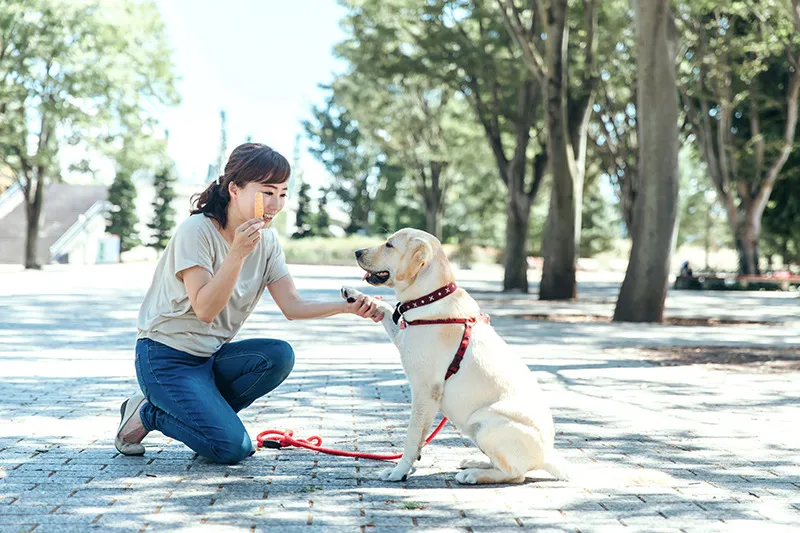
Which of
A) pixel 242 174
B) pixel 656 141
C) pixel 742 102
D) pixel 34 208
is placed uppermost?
pixel 742 102

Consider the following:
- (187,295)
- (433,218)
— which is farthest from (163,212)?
(187,295)

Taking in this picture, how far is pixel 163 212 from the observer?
7669cm

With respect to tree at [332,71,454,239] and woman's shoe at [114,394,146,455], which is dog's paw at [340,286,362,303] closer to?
woman's shoe at [114,394,146,455]

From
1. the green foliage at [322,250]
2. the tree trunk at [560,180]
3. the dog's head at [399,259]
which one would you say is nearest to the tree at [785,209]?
the tree trunk at [560,180]

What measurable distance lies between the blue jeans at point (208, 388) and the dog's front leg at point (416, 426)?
36.9 inches

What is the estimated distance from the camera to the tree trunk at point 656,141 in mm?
16609

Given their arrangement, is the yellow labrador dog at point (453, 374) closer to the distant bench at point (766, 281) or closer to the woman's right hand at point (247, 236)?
the woman's right hand at point (247, 236)

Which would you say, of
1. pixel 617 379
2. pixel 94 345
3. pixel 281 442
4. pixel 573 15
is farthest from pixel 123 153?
pixel 281 442

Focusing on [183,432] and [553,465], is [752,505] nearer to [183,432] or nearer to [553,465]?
[553,465]

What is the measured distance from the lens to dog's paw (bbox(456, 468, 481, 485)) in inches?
194

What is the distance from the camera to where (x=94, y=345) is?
12.2m

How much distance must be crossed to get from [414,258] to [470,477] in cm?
121

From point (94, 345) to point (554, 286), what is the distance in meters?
14.4

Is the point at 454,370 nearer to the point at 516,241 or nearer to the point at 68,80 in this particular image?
the point at 516,241
